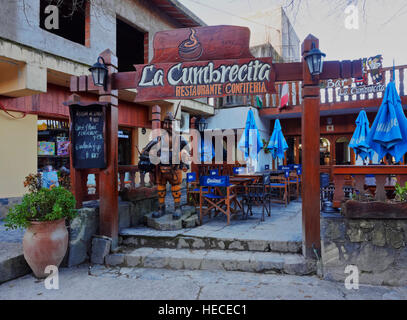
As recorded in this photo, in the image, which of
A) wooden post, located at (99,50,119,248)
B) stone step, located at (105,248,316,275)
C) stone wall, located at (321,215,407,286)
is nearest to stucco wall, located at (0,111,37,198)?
wooden post, located at (99,50,119,248)

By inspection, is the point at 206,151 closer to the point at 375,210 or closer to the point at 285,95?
the point at 285,95

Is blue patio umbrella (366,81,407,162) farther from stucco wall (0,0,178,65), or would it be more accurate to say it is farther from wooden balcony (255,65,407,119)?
wooden balcony (255,65,407,119)

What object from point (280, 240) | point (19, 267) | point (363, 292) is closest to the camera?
point (363, 292)

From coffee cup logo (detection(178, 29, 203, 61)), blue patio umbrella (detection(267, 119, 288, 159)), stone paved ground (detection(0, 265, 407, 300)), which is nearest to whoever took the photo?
stone paved ground (detection(0, 265, 407, 300))

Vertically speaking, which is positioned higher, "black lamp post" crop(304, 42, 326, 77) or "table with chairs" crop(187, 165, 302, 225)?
"black lamp post" crop(304, 42, 326, 77)

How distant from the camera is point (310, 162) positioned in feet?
13.3

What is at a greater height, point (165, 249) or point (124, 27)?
point (124, 27)

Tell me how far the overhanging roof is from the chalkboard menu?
666 centimetres

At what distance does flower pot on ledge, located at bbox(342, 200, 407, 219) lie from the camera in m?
3.62

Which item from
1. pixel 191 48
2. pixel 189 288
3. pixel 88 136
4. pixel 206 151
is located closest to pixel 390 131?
pixel 191 48

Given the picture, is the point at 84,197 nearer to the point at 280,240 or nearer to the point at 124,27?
the point at 280,240

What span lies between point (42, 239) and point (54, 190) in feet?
2.42
